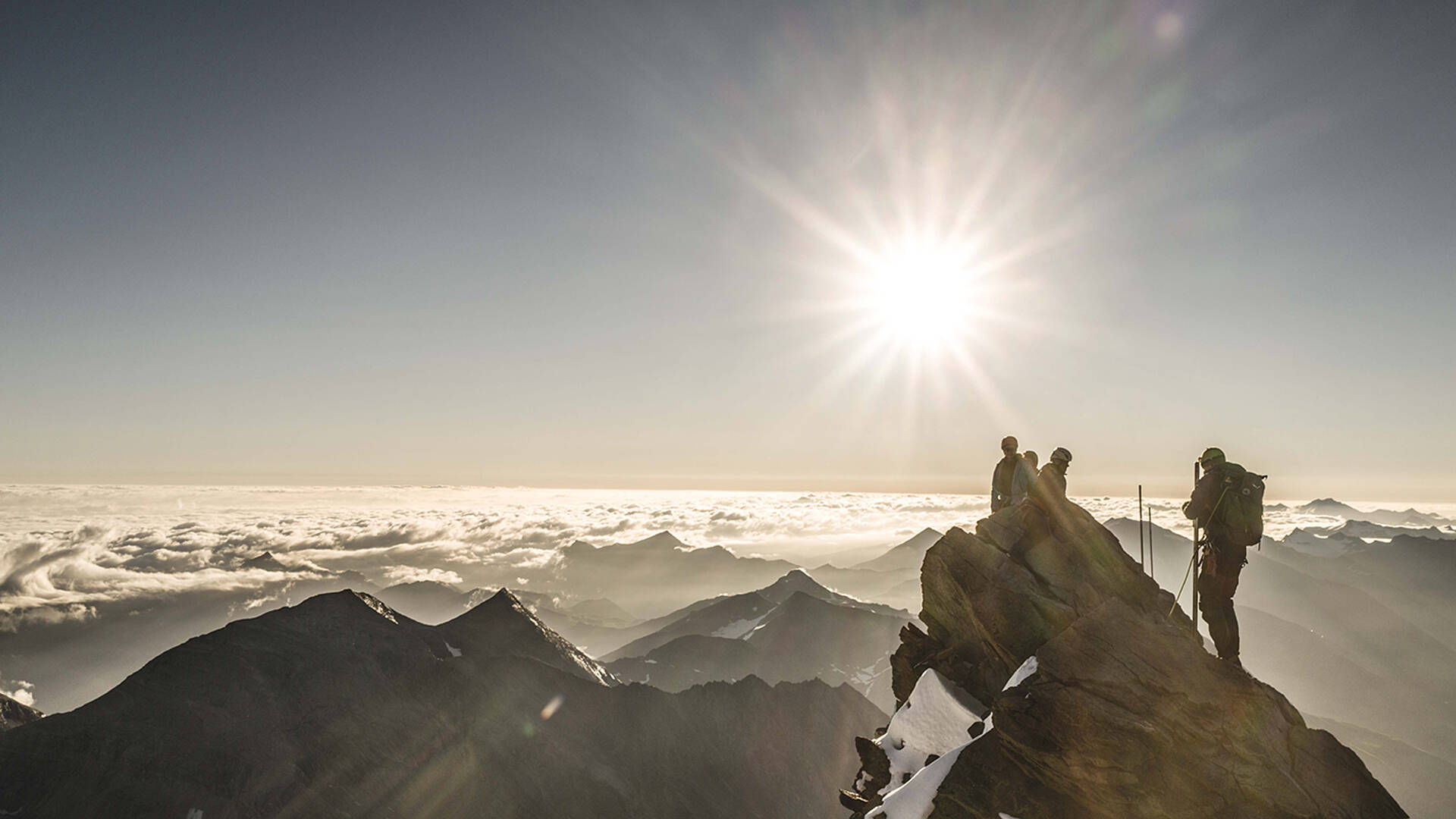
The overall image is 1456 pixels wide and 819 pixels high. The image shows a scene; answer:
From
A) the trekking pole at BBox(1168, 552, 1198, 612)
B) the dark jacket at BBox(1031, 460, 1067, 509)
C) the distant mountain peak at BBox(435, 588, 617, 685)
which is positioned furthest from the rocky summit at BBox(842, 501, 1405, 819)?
the distant mountain peak at BBox(435, 588, 617, 685)

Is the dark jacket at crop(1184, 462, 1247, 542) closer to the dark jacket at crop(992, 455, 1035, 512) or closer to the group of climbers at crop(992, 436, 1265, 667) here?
the group of climbers at crop(992, 436, 1265, 667)

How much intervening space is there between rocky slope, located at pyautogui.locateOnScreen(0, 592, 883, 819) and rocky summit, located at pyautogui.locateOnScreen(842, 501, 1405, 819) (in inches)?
4342

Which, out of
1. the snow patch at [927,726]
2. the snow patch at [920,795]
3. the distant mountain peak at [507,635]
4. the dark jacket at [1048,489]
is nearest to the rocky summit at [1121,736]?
the snow patch at [920,795]

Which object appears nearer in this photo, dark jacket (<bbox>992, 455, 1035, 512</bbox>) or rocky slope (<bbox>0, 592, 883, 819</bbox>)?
dark jacket (<bbox>992, 455, 1035, 512</bbox>)

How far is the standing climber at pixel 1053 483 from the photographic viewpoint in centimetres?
2236

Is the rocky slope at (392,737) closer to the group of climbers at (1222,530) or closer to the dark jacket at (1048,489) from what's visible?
the dark jacket at (1048,489)

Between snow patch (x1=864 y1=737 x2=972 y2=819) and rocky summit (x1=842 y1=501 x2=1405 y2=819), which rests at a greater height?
rocky summit (x1=842 y1=501 x2=1405 y2=819)

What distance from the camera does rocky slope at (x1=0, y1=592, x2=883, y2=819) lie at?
8375 cm

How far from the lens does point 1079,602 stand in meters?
20.1

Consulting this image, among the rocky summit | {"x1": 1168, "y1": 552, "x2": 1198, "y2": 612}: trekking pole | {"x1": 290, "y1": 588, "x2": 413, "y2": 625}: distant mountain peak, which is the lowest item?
{"x1": 290, "y1": 588, "x2": 413, "y2": 625}: distant mountain peak

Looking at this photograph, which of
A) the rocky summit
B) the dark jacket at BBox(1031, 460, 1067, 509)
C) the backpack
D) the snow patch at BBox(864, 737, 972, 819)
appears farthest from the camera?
the dark jacket at BBox(1031, 460, 1067, 509)

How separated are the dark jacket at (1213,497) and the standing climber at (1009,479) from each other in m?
5.71

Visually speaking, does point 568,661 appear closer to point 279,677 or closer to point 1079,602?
point 279,677

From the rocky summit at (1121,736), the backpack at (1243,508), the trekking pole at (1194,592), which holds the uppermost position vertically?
the backpack at (1243,508)
